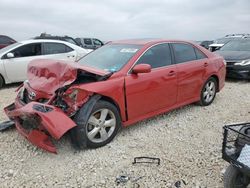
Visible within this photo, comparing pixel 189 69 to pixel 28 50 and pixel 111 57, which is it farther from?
pixel 28 50

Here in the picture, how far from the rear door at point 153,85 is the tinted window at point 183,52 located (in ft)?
0.71

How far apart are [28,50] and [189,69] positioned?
511 centimetres

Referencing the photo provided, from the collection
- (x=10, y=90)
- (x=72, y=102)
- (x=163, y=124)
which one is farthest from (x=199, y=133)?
(x=10, y=90)

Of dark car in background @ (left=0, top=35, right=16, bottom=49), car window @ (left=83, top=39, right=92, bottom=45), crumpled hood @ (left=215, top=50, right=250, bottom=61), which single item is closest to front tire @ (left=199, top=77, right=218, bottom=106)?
crumpled hood @ (left=215, top=50, right=250, bottom=61)

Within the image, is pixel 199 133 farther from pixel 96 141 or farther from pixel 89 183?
pixel 89 183

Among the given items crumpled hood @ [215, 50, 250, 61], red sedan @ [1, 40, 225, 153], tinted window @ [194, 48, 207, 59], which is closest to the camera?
red sedan @ [1, 40, 225, 153]

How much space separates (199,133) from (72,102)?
7.03 ft

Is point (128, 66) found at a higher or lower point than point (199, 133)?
higher

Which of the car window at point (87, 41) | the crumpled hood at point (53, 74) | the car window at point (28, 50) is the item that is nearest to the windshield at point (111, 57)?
the crumpled hood at point (53, 74)

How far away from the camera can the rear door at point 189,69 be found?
17.6 feet

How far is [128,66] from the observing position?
4.52m

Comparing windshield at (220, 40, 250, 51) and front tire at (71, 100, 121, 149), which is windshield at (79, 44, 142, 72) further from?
windshield at (220, 40, 250, 51)

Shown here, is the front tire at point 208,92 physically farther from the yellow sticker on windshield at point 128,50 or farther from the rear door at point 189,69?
the yellow sticker on windshield at point 128,50

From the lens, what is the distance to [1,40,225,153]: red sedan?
3.79m
